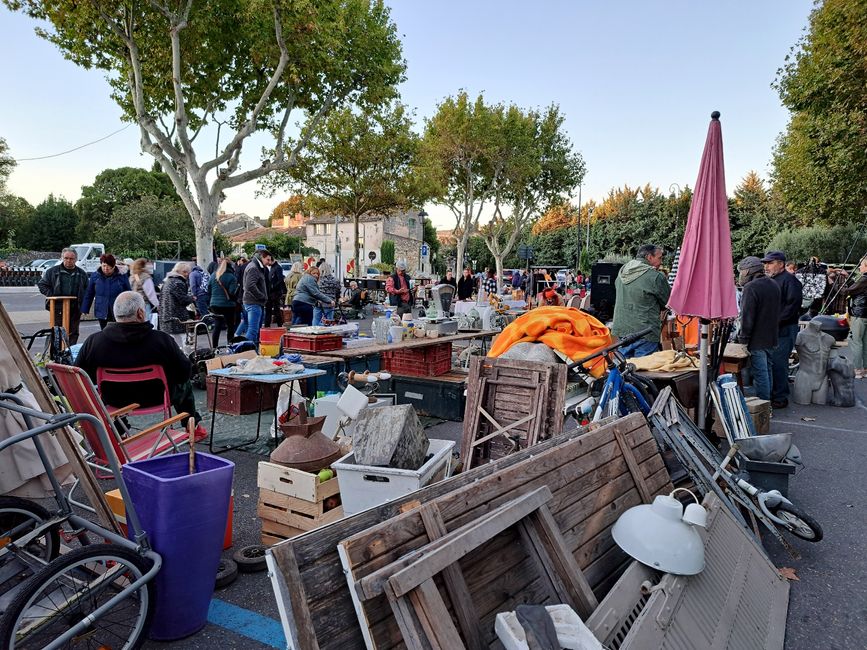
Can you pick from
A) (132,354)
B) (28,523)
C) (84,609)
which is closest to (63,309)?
(132,354)

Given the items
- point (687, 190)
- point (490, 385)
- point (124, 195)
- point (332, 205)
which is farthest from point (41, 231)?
point (490, 385)

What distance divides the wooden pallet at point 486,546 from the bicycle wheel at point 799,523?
0.94 metres

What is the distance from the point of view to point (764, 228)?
117 feet

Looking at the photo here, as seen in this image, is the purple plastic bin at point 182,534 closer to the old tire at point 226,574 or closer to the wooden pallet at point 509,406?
the old tire at point 226,574

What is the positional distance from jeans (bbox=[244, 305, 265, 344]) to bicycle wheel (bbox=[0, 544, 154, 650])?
22.4 feet

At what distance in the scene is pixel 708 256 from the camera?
5.05m

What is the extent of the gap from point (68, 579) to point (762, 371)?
748cm

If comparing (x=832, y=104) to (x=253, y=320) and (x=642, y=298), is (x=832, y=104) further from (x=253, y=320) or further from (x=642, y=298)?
(x=253, y=320)

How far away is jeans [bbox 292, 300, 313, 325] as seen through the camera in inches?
384

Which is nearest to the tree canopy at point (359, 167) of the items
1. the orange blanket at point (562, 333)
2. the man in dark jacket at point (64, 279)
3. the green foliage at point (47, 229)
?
the man in dark jacket at point (64, 279)

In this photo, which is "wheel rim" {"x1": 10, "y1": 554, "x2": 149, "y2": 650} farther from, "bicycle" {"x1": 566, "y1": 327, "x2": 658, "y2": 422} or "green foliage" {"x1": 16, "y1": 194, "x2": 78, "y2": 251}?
"green foliage" {"x1": 16, "y1": 194, "x2": 78, "y2": 251}

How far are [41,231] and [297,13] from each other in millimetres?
46756

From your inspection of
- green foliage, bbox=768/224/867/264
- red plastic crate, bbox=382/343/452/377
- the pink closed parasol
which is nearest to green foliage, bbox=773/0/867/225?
green foliage, bbox=768/224/867/264

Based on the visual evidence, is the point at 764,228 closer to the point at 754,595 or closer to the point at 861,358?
the point at 861,358
